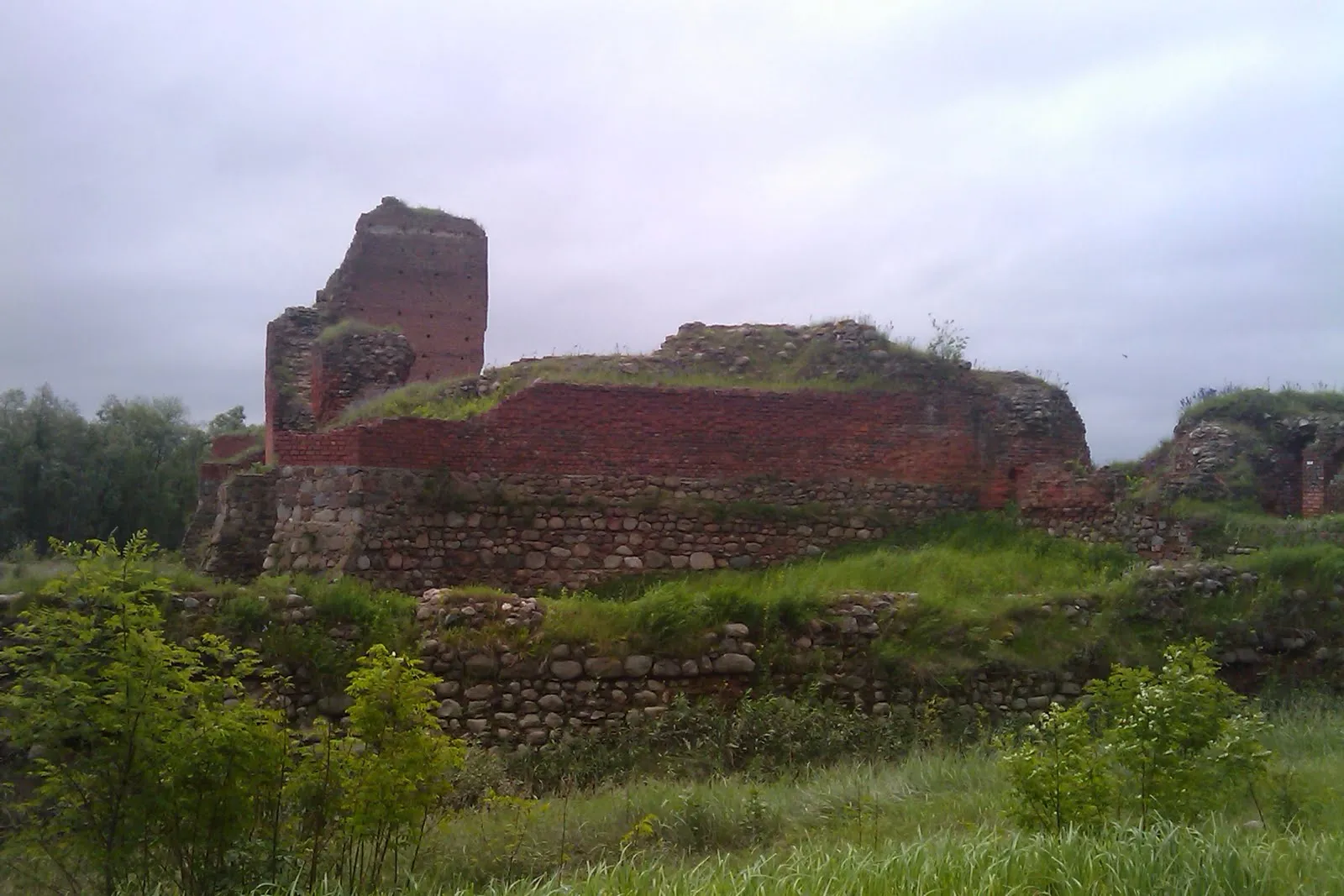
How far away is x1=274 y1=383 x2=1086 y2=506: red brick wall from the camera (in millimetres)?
11469

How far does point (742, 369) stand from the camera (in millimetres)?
13898

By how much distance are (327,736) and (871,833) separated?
3082 millimetres

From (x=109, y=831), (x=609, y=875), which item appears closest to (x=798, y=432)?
(x=609, y=875)

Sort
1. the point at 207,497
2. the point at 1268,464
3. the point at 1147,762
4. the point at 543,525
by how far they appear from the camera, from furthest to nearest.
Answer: the point at 207,497 < the point at 1268,464 < the point at 543,525 < the point at 1147,762

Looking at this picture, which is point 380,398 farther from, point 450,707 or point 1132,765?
point 1132,765

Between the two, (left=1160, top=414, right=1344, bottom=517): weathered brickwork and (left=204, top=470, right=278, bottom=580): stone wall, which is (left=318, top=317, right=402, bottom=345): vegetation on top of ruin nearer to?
(left=204, top=470, right=278, bottom=580): stone wall

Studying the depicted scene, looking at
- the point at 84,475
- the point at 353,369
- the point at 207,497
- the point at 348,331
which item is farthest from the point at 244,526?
the point at 84,475

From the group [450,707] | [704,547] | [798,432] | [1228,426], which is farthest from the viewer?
[1228,426]

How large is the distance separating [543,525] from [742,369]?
4.13 metres

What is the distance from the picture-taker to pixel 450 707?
7.87 metres

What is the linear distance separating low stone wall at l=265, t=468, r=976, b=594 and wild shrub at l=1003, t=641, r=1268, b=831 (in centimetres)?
680

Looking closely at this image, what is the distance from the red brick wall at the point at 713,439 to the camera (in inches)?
452

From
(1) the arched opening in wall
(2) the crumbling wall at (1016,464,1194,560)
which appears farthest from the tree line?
(1) the arched opening in wall

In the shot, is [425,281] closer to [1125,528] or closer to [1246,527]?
[1125,528]
